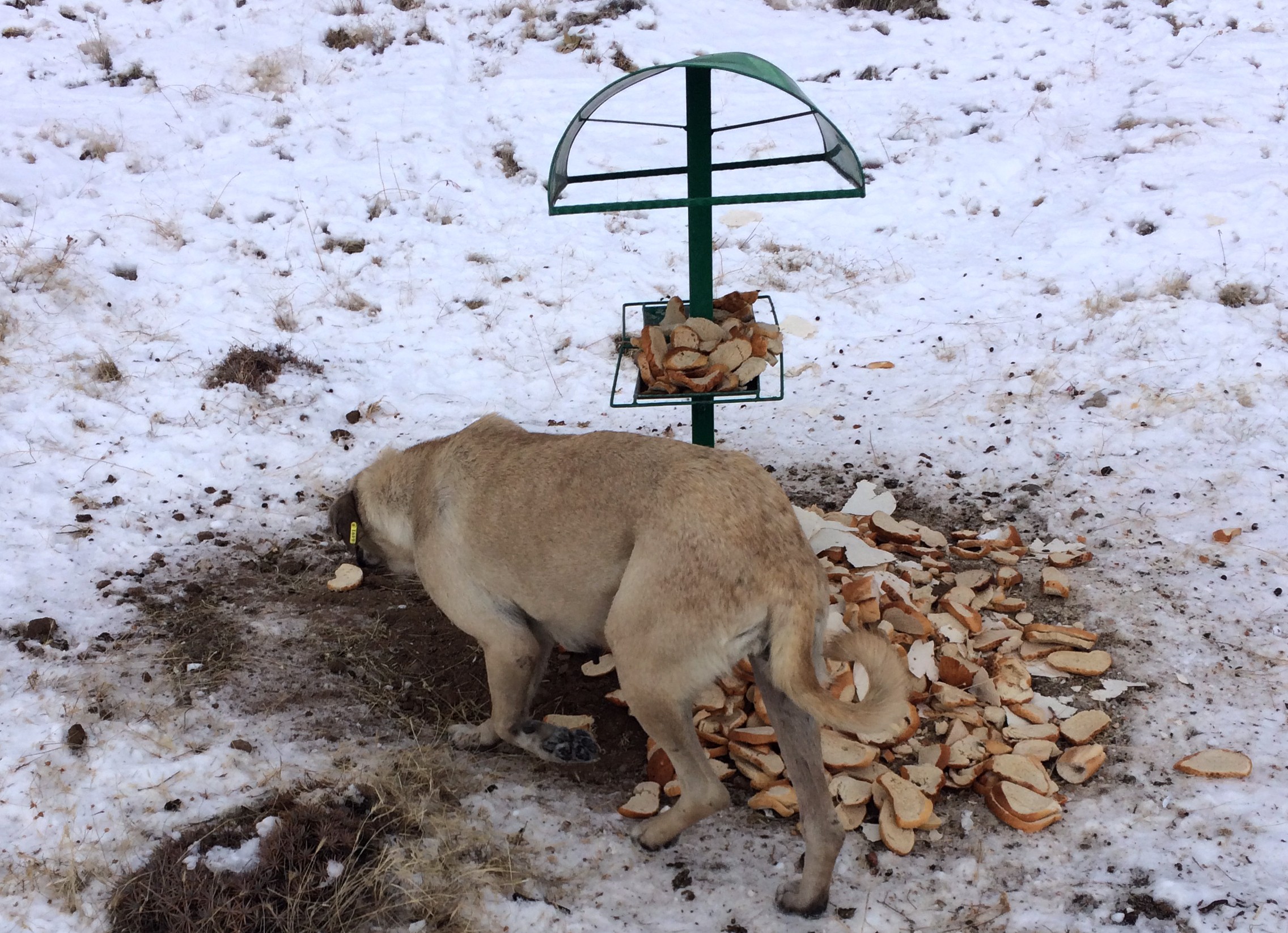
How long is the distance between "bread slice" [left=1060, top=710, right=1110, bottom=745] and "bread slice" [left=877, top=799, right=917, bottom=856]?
97 centimetres

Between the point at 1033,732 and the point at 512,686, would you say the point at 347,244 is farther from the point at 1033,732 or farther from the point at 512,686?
the point at 1033,732

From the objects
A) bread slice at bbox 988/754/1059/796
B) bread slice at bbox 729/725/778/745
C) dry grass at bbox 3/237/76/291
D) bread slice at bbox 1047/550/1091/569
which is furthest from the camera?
dry grass at bbox 3/237/76/291

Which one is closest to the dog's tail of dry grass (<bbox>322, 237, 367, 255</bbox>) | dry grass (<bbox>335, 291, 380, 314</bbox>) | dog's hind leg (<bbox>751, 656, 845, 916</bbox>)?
dog's hind leg (<bbox>751, 656, 845, 916</bbox>)

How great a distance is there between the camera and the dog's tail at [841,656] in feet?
10.4

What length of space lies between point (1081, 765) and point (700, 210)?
132 inches

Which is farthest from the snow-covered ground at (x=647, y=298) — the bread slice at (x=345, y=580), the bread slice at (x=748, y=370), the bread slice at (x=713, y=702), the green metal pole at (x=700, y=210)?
the bread slice at (x=748, y=370)

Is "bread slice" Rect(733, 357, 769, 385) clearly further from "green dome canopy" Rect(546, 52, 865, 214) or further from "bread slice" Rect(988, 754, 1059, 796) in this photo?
"bread slice" Rect(988, 754, 1059, 796)

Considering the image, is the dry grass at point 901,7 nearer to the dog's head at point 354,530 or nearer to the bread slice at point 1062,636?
the bread slice at point 1062,636

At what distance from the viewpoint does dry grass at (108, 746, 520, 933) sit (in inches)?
136

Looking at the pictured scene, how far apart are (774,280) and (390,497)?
18.0 feet

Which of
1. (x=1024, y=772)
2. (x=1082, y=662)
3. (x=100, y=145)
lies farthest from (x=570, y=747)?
(x=100, y=145)

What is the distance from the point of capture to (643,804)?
13.5ft

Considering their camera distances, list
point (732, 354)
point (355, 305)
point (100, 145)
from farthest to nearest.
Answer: point (100, 145), point (355, 305), point (732, 354)

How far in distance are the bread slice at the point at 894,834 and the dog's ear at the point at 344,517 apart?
2963 millimetres
